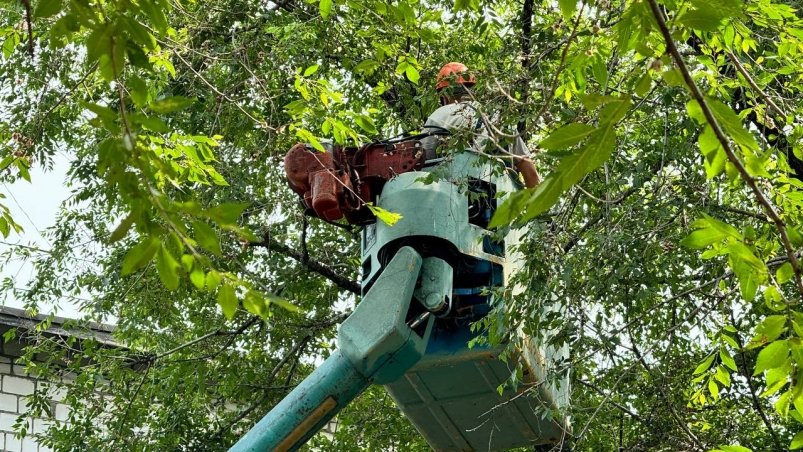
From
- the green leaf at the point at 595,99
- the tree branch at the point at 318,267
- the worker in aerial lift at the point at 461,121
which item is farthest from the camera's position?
the tree branch at the point at 318,267

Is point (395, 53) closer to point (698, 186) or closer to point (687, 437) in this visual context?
point (698, 186)

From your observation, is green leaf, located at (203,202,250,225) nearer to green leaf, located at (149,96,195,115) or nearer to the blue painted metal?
green leaf, located at (149,96,195,115)

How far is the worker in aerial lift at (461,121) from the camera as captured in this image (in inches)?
256

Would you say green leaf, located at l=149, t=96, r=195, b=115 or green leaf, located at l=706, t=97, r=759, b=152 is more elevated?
green leaf, located at l=149, t=96, r=195, b=115

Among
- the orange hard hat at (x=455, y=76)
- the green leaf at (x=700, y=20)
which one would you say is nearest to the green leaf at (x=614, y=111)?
the green leaf at (x=700, y=20)

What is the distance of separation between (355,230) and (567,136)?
7.35 m

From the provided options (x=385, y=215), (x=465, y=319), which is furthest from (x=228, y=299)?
(x=465, y=319)

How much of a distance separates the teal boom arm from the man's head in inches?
48.4

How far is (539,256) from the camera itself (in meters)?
6.67

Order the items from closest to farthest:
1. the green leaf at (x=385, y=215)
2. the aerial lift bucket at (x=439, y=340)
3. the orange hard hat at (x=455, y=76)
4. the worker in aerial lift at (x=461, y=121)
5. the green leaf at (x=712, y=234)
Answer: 1. the green leaf at (x=712, y=234)
2. the green leaf at (x=385, y=215)
3. the aerial lift bucket at (x=439, y=340)
4. the worker in aerial lift at (x=461, y=121)
5. the orange hard hat at (x=455, y=76)

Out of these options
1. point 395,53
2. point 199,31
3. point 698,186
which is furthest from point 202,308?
point 698,186

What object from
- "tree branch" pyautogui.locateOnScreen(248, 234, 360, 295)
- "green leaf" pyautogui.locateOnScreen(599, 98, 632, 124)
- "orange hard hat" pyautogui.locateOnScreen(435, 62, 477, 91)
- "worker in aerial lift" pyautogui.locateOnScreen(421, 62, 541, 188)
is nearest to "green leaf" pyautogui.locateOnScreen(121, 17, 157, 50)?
"green leaf" pyautogui.locateOnScreen(599, 98, 632, 124)

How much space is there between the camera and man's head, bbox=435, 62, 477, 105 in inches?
285

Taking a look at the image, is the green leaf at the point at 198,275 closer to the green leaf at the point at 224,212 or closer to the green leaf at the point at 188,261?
the green leaf at the point at 188,261
